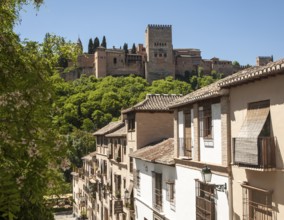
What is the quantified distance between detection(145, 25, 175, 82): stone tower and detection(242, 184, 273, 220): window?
116 meters

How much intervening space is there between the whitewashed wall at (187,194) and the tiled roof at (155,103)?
8.04 meters

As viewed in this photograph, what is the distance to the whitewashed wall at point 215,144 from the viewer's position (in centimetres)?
1236

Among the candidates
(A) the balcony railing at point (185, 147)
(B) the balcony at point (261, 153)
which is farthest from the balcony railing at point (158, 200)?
(B) the balcony at point (261, 153)

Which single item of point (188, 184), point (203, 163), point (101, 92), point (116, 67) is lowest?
point (188, 184)

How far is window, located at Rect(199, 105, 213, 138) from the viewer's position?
13212 millimetres

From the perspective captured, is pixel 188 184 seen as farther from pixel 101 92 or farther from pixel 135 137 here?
pixel 101 92

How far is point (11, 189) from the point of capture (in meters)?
4.13

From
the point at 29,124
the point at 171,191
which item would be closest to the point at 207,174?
the point at 171,191

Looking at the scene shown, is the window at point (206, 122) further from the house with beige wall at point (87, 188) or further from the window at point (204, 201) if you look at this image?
the house with beige wall at point (87, 188)

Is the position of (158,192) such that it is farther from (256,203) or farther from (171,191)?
(256,203)

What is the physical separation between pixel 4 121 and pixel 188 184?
432 inches

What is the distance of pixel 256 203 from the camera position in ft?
33.3

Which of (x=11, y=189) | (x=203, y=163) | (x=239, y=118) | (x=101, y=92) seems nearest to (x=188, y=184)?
(x=203, y=163)

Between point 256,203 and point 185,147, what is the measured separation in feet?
17.9
